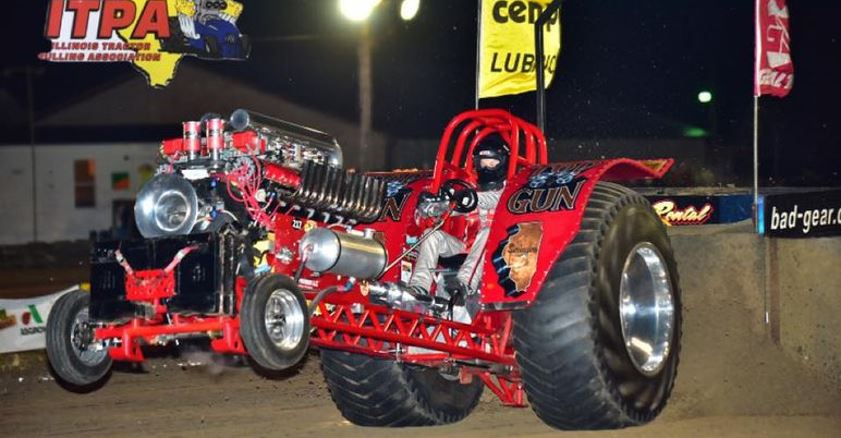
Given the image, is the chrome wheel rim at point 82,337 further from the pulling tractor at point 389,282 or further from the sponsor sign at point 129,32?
the sponsor sign at point 129,32

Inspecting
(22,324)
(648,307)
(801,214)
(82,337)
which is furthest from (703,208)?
(22,324)

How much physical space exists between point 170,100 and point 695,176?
21.5 metres

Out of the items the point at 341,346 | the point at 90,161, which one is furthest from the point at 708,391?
the point at 90,161

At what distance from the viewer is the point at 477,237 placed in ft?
23.7

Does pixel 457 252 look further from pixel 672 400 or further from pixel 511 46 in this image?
pixel 511 46

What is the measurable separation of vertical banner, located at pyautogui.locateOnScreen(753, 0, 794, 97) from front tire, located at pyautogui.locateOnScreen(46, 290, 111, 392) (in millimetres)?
6427

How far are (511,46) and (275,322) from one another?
21.8ft

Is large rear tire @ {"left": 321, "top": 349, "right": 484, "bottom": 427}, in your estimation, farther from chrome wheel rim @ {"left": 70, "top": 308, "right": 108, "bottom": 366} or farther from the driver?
chrome wheel rim @ {"left": 70, "top": 308, "right": 108, "bottom": 366}

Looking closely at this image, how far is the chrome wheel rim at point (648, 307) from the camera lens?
7422mm

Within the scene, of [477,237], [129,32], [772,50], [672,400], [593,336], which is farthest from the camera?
[129,32]

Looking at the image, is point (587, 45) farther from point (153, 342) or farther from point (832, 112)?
point (153, 342)

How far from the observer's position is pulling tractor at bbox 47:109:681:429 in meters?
6.01

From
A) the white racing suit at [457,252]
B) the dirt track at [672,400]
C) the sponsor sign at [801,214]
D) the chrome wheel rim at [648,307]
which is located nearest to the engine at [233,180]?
the white racing suit at [457,252]

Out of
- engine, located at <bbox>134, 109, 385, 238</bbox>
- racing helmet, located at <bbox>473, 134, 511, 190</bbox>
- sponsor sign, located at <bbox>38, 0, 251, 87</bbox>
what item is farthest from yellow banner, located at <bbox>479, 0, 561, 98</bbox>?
engine, located at <bbox>134, 109, 385, 238</bbox>
